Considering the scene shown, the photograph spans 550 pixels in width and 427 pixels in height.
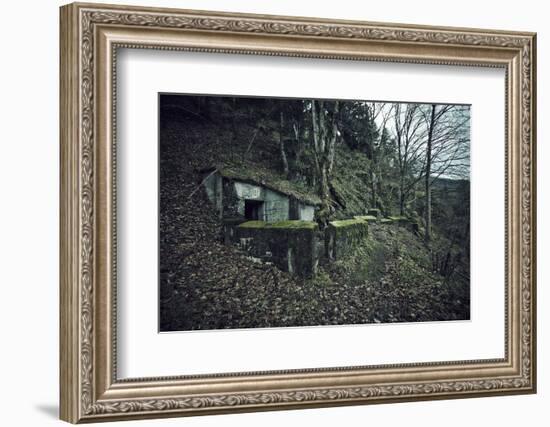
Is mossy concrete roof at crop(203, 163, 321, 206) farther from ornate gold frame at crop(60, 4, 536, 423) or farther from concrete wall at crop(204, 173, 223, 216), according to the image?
ornate gold frame at crop(60, 4, 536, 423)

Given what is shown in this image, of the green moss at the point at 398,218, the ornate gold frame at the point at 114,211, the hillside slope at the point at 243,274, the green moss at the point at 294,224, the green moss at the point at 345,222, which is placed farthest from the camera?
the green moss at the point at 398,218

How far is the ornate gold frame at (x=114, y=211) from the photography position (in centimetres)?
635

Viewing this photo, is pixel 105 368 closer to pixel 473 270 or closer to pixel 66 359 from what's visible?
pixel 66 359

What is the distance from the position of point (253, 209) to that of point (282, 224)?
0.21 metres

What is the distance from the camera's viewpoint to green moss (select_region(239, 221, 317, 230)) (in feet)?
22.4

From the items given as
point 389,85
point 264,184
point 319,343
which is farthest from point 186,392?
point 389,85

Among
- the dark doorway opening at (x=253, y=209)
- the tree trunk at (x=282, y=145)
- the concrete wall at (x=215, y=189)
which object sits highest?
the tree trunk at (x=282, y=145)

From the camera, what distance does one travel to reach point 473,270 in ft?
24.2

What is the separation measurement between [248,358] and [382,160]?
5.04 ft

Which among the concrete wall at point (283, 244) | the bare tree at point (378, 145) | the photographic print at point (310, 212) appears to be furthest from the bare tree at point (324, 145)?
the bare tree at point (378, 145)

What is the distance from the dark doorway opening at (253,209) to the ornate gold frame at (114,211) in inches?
33.8

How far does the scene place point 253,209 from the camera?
682 centimetres

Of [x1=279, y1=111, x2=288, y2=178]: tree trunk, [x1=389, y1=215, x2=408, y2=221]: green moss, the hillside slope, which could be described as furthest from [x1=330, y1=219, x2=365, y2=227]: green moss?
[x1=279, y1=111, x2=288, y2=178]: tree trunk

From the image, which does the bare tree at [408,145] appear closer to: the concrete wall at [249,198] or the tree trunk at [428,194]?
the tree trunk at [428,194]
